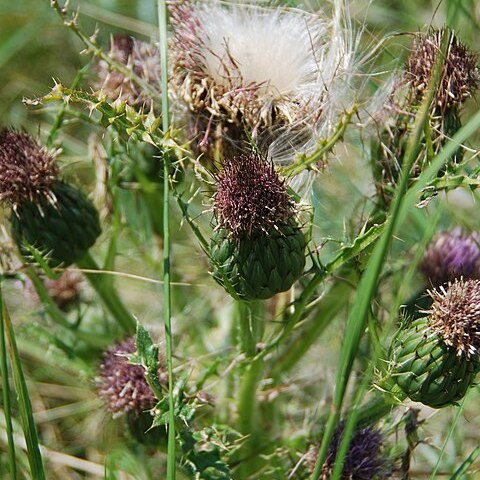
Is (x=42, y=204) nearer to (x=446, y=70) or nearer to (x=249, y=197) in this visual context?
(x=249, y=197)

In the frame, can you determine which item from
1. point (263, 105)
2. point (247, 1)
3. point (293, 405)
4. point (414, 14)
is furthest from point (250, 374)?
point (414, 14)

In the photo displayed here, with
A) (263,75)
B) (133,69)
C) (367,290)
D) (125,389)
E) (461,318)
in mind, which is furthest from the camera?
(133,69)

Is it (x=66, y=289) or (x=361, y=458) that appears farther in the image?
(x=66, y=289)

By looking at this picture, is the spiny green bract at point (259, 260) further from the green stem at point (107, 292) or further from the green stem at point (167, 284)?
the green stem at point (107, 292)

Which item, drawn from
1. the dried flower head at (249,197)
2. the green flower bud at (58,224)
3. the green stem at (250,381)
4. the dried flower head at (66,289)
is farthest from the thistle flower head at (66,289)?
the dried flower head at (249,197)

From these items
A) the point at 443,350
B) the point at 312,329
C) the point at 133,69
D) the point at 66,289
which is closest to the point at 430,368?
the point at 443,350

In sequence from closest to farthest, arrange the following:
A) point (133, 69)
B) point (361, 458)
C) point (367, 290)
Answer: point (367, 290) → point (361, 458) → point (133, 69)

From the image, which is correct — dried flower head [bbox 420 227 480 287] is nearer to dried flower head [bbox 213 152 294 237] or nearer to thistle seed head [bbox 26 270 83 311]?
dried flower head [bbox 213 152 294 237]
